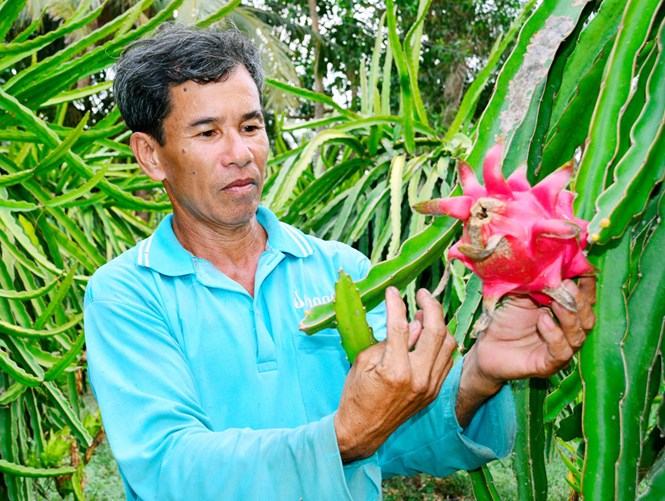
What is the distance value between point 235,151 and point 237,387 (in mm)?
385

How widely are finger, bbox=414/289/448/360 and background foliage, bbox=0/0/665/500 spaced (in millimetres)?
43

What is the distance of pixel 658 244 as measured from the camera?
3.18 feet

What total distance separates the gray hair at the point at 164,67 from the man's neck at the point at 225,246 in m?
0.17

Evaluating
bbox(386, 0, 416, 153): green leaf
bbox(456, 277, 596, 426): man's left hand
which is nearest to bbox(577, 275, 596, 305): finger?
bbox(456, 277, 596, 426): man's left hand

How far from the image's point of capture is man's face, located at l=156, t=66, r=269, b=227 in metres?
1.51

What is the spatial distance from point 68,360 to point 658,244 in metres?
1.52

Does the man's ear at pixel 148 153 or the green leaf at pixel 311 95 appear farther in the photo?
the green leaf at pixel 311 95

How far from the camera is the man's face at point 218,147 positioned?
151 cm

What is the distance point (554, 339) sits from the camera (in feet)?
3.25

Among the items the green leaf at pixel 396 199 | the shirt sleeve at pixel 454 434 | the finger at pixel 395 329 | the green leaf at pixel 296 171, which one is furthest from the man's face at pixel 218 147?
the green leaf at pixel 296 171

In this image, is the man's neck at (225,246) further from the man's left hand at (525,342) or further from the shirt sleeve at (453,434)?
the man's left hand at (525,342)

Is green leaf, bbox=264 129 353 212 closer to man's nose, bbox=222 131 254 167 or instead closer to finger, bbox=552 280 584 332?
man's nose, bbox=222 131 254 167

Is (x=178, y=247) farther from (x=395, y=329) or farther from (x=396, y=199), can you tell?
(x=396, y=199)

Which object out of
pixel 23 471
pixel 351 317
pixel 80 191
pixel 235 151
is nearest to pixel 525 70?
pixel 351 317
